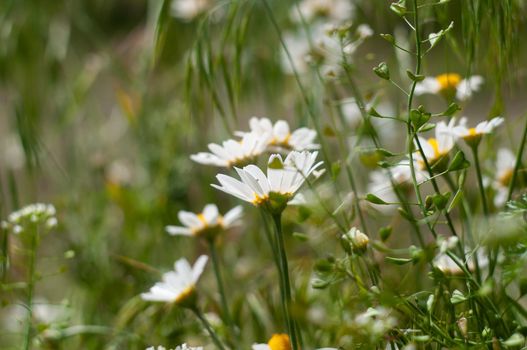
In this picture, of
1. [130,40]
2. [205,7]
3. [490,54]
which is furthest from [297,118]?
[130,40]

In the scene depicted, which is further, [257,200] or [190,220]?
[190,220]

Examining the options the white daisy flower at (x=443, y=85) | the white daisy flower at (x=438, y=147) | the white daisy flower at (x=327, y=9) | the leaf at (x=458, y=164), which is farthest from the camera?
the white daisy flower at (x=327, y=9)

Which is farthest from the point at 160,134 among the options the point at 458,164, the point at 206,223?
the point at 458,164

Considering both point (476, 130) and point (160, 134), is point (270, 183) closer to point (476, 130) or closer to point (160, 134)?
point (476, 130)

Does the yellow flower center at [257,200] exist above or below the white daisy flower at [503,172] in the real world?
above

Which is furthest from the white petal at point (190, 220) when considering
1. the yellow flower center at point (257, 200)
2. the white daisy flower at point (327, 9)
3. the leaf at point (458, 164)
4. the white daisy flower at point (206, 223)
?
the white daisy flower at point (327, 9)

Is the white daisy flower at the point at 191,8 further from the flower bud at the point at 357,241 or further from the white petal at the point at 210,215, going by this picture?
the flower bud at the point at 357,241

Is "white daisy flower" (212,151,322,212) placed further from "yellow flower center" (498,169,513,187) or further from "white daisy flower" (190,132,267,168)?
"yellow flower center" (498,169,513,187)

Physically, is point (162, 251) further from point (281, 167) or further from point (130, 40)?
point (281, 167)
